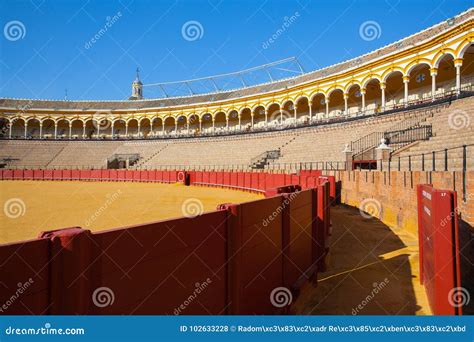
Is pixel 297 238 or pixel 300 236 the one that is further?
pixel 300 236

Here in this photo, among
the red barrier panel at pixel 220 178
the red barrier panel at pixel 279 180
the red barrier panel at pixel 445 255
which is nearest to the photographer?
the red barrier panel at pixel 445 255

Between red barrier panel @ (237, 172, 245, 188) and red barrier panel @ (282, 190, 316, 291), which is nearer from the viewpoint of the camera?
red barrier panel @ (282, 190, 316, 291)

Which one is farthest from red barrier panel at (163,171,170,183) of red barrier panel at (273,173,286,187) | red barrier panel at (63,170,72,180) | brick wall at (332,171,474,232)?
brick wall at (332,171,474,232)

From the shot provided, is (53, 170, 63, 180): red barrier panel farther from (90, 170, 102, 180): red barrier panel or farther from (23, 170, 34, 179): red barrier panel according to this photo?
(90, 170, 102, 180): red barrier panel

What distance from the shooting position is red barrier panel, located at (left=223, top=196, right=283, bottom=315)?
10.3 feet

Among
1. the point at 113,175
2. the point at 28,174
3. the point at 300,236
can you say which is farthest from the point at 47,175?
the point at 300,236

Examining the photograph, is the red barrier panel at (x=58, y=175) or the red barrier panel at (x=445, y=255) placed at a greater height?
the red barrier panel at (x=58, y=175)

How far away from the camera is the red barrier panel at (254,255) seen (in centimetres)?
314

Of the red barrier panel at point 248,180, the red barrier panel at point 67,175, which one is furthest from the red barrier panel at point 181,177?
the red barrier panel at point 67,175

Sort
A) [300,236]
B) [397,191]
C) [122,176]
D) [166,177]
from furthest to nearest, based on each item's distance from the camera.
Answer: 1. [122,176]
2. [166,177]
3. [397,191]
4. [300,236]

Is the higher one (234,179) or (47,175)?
(47,175)

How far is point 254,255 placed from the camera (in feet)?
11.5

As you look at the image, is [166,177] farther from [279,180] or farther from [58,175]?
[279,180]

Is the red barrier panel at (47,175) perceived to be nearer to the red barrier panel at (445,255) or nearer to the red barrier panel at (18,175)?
the red barrier panel at (18,175)
